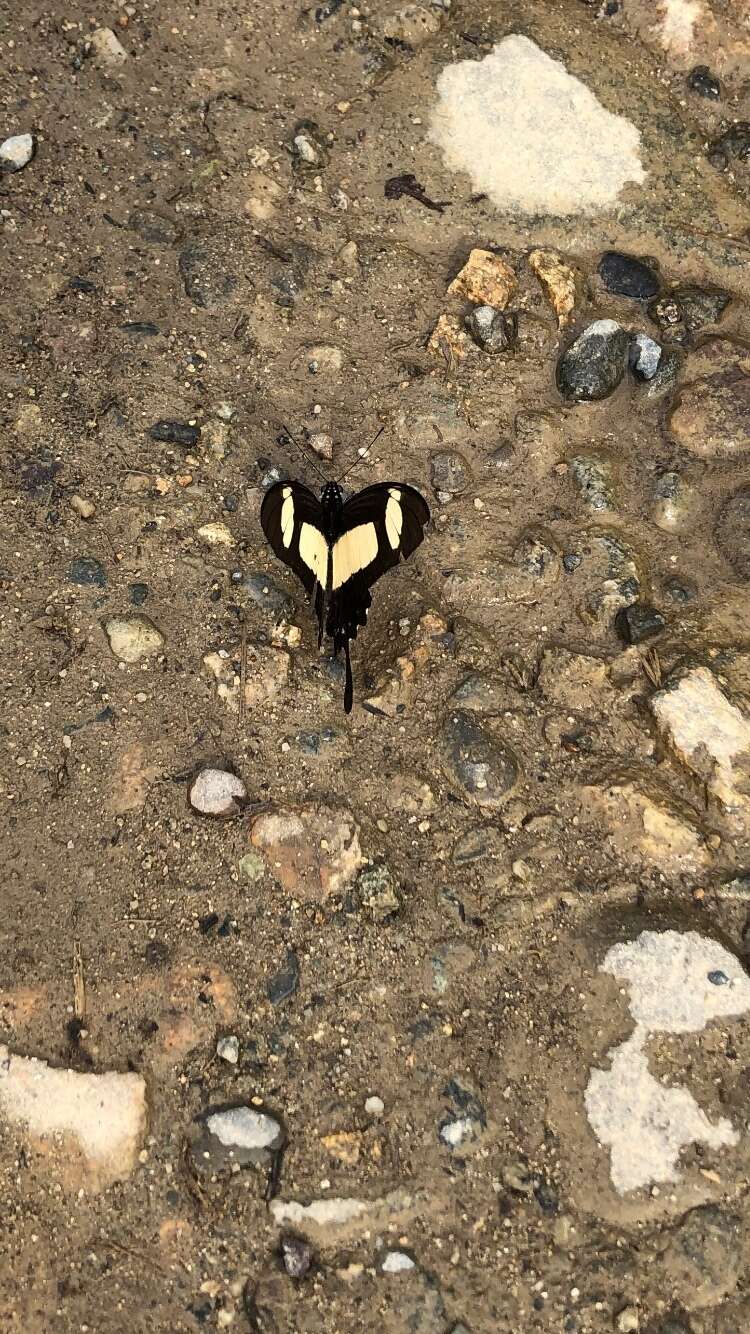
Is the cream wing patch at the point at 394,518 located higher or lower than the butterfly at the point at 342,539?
higher

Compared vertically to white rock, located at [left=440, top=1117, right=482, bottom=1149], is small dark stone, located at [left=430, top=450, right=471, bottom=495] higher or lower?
higher

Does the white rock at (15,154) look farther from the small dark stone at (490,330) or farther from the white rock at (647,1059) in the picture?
the white rock at (647,1059)

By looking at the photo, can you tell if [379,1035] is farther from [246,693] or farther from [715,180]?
[715,180]

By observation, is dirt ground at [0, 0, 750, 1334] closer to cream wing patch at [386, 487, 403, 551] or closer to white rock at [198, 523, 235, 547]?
white rock at [198, 523, 235, 547]

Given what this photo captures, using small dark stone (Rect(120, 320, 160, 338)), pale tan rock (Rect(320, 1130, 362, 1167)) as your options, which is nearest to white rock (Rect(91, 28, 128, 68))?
small dark stone (Rect(120, 320, 160, 338))

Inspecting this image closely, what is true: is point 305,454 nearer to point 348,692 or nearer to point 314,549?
point 314,549

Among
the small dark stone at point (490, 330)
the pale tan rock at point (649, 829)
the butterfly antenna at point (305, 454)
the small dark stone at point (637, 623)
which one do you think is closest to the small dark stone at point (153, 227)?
the butterfly antenna at point (305, 454)

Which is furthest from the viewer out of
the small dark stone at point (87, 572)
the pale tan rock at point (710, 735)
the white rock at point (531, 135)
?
the white rock at point (531, 135)

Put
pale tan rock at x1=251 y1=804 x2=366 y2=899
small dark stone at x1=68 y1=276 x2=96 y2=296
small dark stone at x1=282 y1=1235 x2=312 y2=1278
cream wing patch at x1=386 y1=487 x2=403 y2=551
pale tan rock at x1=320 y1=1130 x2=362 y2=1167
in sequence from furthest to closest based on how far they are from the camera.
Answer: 1. small dark stone at x1=68 y1=276 x2=96 y2=296
2. cream wing patch at x1=386 y1=487 x2=403 y2=551
3. pale tan rock at x1=251 y1=804 x2=366 y2=899
4. pale tan rock at x1=320 y1=1130 x2=362 y2=1167
5. small dark stone at x1=282 y1=1235 x2=312 y2=1278
